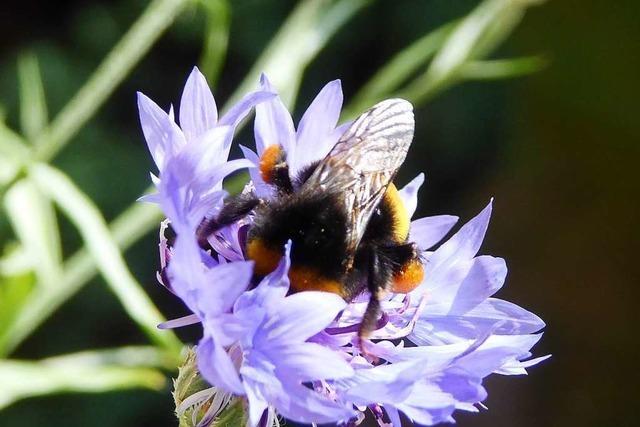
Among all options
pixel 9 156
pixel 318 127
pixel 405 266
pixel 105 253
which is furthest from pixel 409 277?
pixel 9 156

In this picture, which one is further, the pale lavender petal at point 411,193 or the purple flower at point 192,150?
the pale lavender petal at point 411,193

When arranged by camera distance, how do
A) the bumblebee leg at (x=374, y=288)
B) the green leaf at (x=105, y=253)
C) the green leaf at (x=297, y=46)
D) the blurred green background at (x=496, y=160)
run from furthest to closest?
the blurred green background at (x=496, y=160) < the green leaf at (x=297, y=46) < the green leaf at (x=105, y=253) < the bumblebee leg at (x=374, y=288)

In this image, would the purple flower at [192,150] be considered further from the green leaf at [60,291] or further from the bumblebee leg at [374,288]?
the green leaf at [60,291]

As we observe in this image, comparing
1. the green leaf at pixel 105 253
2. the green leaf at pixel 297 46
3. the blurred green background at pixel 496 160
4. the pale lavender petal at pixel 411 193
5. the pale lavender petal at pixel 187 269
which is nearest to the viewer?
the pale lavender petal at pixel 187 269

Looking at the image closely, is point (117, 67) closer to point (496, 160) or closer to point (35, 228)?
point (35, 228)

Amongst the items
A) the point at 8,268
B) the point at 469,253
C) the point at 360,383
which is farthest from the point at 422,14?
the point at 360,383

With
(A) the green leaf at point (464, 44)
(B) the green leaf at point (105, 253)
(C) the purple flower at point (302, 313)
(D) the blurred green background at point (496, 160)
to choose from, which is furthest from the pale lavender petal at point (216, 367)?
(D) the blurred green background at point (496, 160)

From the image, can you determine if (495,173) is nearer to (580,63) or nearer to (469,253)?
(580,63)

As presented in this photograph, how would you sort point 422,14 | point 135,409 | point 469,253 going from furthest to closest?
point 422,14 → point 135,409 → point 469,253
